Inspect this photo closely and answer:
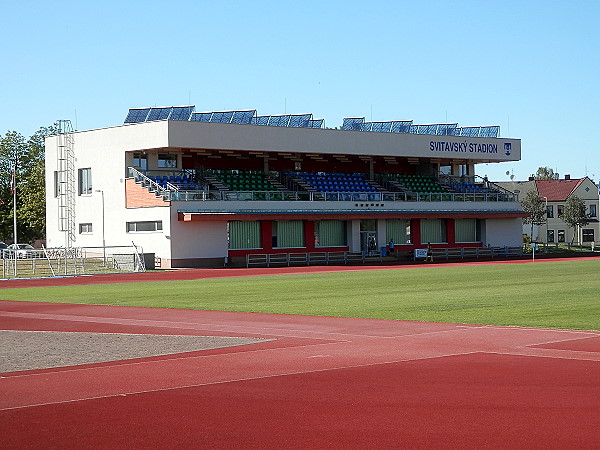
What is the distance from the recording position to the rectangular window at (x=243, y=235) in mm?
65625

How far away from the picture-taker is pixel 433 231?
7656 cm

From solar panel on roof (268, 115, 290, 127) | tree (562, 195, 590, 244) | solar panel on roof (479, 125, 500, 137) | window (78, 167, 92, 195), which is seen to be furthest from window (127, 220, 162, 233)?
tree (562, 195, 590, 244)

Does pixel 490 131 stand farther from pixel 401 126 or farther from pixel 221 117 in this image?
pixel 221 117

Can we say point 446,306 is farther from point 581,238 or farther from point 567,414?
point 581,238

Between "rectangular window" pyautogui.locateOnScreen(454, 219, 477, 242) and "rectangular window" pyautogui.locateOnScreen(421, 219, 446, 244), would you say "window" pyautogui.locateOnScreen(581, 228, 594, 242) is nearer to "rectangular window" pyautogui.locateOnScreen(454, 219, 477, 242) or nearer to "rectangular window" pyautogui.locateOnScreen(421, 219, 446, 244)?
"rectangular window" pyautogui.locateOnScreen(454, 219, 477, 242)

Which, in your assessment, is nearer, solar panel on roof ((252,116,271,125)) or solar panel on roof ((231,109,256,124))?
solar panel on roof ((231,109,256,124))

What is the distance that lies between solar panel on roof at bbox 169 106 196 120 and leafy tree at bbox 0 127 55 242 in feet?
106

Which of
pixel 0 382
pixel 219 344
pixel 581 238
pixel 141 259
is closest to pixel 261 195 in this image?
pixel 141 259

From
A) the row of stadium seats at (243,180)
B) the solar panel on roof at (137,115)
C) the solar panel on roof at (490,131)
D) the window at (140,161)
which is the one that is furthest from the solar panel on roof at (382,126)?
the window at (140,161)

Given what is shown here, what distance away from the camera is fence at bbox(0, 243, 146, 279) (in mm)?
53656

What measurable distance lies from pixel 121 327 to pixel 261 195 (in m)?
43.3

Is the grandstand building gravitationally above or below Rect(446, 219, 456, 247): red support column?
above

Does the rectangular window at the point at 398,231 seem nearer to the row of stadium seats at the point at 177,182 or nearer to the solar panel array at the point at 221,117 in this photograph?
the solar panel array at the point at 221,117

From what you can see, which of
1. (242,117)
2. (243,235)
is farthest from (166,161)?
(243,235)
